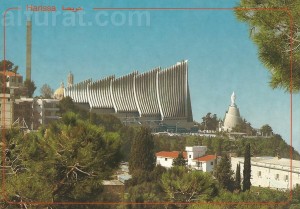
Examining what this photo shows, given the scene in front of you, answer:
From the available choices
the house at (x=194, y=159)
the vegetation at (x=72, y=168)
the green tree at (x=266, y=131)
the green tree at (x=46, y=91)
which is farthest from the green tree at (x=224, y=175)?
the green tree at (x=46, y=91)

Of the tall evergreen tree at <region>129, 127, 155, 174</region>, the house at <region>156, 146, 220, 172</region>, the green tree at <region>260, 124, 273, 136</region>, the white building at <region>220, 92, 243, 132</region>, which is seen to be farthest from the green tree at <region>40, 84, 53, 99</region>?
the tall evergreen tree at <region>129, 127, 155, 174</region>

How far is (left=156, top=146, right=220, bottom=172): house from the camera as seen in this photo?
47.0 ft

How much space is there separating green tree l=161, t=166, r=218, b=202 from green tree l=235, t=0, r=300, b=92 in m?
0.83

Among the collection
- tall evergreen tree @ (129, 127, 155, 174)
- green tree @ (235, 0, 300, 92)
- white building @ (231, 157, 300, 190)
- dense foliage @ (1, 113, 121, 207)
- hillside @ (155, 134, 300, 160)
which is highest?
green tree @ (235, 0, 300, 92)

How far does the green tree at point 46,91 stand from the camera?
19583mm

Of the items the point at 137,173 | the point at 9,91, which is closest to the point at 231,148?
the point at 9,91

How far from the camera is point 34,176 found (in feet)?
A: 9.95

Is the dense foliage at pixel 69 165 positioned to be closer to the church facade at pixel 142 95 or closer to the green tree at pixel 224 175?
the green tree at pixel 224 175

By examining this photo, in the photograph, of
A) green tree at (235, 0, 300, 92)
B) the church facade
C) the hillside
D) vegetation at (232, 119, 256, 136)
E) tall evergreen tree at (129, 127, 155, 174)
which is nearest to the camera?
green tree at (235, 0, 300, 92)

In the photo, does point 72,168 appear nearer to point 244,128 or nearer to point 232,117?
point 244,128

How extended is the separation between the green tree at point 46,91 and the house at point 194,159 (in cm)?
597

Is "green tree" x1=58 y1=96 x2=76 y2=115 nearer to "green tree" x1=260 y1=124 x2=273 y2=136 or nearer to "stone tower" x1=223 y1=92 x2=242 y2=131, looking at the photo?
"green tree" x1=260 y1=124 x2=273 y2=136

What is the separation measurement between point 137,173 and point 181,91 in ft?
53.2

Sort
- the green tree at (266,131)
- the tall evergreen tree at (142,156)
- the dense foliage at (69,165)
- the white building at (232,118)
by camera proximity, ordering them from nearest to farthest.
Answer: the dense foliage at (69,165) → the tall evergreen tree at (142,156) → the green tree at (266,131) → the white building at (232,118)
